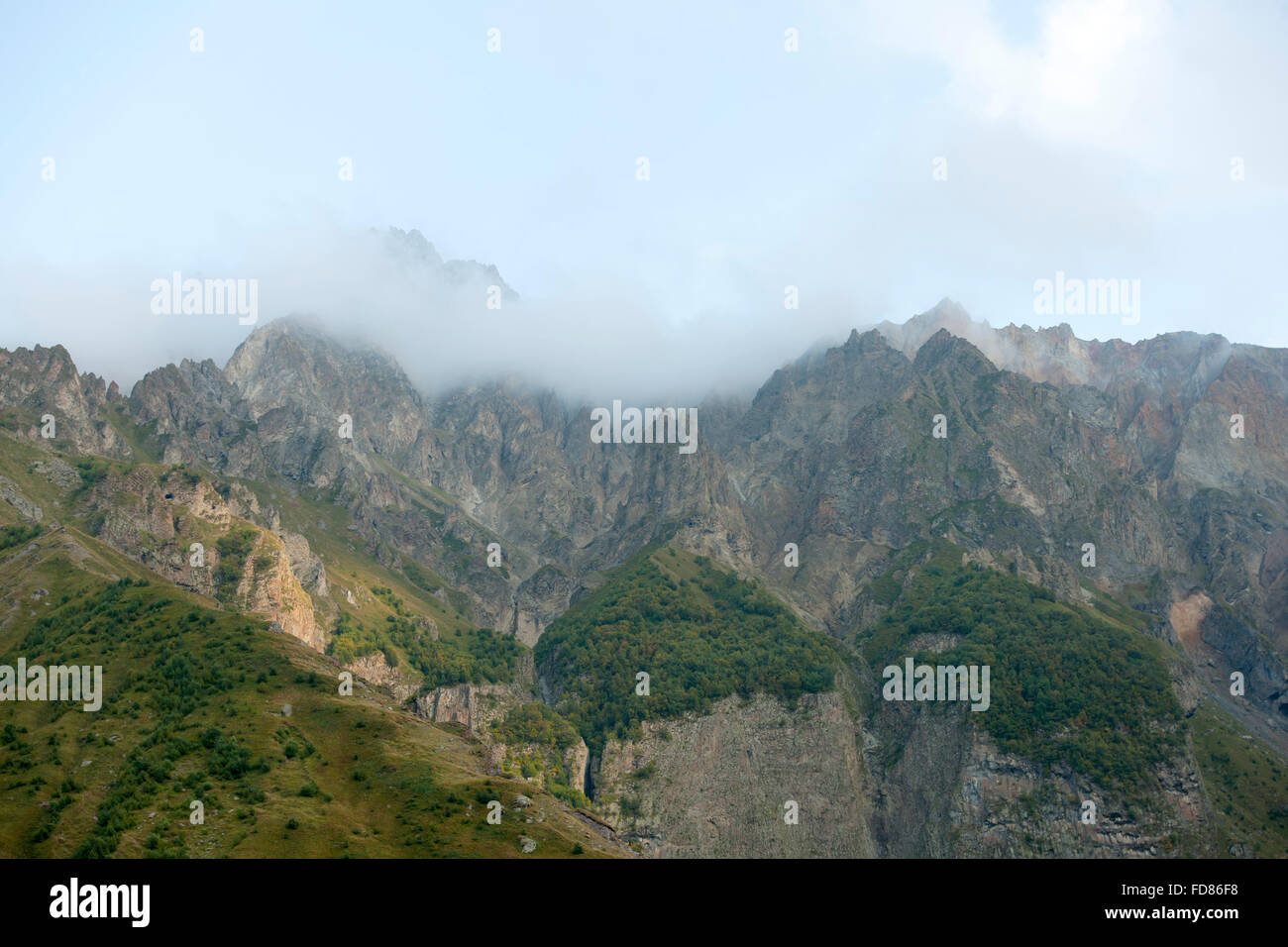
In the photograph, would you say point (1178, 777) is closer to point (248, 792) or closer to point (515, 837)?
point (515, 837)

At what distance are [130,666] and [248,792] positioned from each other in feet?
148

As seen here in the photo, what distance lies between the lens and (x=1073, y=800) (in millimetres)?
198375

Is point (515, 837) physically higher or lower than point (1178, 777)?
higher

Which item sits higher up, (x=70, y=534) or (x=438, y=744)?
(x=70, y=534)
